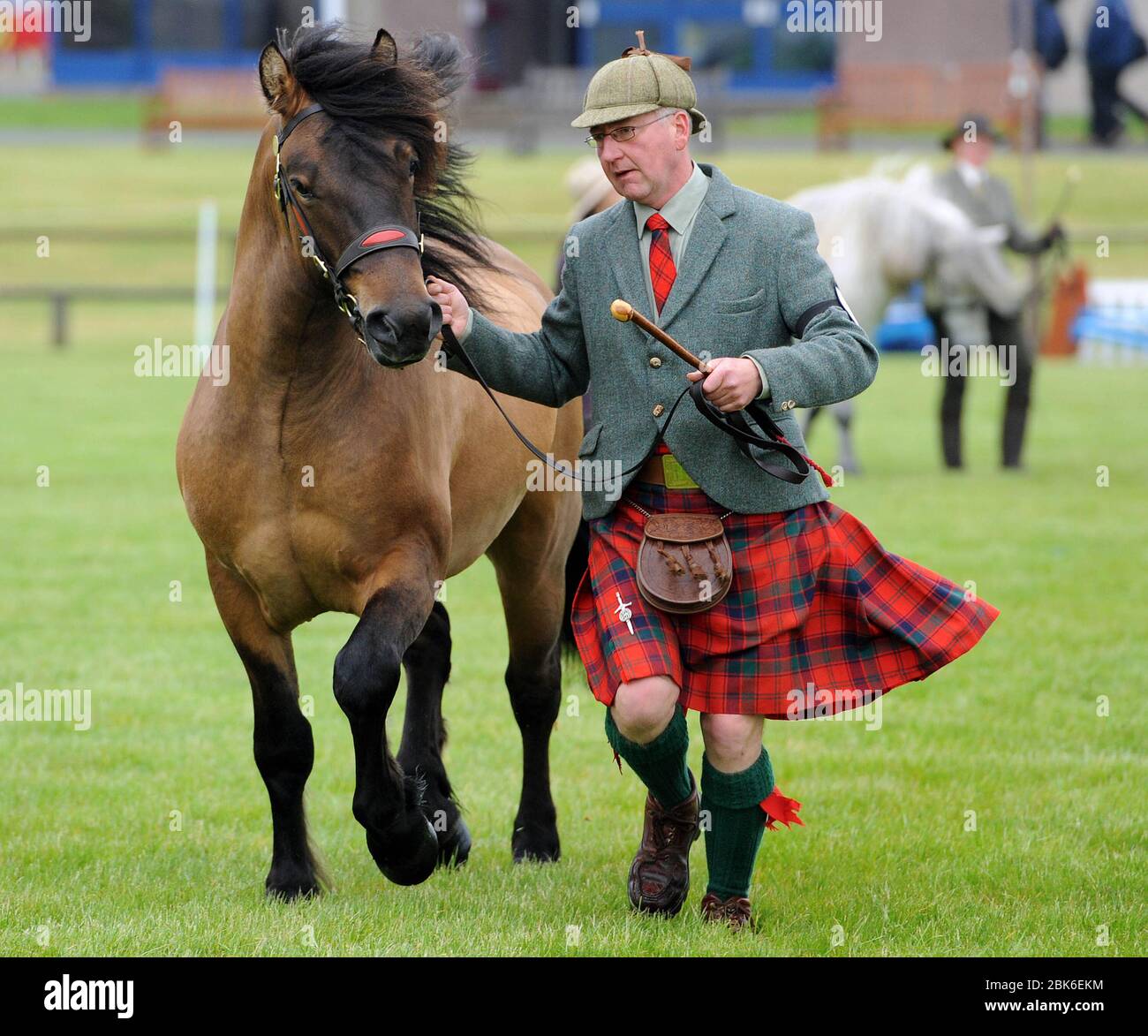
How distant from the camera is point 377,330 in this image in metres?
3.73

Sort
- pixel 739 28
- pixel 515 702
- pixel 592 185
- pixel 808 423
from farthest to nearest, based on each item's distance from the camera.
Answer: pixel 739 28, pixel 808 423, pixel 592 185, pixel 515 702

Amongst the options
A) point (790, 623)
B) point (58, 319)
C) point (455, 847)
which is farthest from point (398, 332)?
point (58, 319)

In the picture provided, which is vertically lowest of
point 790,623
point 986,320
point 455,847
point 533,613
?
point 455,847

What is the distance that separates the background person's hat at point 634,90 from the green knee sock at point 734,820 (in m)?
1.59

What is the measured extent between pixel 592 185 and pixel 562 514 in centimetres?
385

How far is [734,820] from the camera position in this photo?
421 centimetres

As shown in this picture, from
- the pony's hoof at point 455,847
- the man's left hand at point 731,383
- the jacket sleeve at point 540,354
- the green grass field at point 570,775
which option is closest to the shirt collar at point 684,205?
the jacket sleeve at point 540,354

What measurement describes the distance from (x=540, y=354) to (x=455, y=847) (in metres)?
1.60

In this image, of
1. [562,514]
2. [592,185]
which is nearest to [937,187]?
[592,185]

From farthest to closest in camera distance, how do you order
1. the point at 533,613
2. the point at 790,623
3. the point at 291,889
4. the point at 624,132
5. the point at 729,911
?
the point at 533,613
the point at 291,889
the point at 729,911
the point at 790,623
the point at 624,132

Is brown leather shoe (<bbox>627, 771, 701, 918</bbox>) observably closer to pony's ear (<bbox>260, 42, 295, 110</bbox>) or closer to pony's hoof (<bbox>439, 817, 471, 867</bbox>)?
pony's hoof (<bbox>439, 817, 471, 867</bbox>)

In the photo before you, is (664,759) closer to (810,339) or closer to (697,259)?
(810,339)

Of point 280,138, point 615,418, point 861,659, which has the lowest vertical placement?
point 861,659
